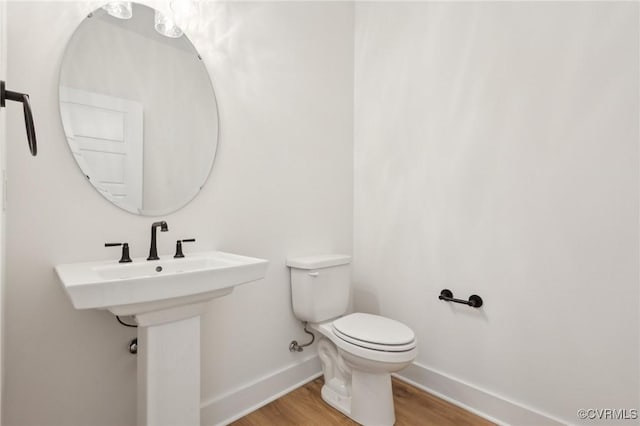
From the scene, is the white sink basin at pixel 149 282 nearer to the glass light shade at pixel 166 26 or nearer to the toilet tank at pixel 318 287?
the toilet tank at pixel 318 287

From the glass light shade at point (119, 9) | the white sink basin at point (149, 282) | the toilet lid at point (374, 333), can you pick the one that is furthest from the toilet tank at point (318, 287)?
the glass light shade at point (119, 9)

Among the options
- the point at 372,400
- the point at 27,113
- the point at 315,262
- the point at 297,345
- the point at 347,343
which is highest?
the point at 27,113

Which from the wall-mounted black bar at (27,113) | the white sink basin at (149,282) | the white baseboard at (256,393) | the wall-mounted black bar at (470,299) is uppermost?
the wall-mounted black bar at (27,113)

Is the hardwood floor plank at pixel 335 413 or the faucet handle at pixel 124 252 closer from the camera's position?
the faucet handle at pixel 124 252

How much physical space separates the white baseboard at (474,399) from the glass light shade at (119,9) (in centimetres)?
227

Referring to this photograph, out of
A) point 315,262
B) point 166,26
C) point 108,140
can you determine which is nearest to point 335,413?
point 315,262

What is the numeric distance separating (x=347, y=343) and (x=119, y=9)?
172 centimetres

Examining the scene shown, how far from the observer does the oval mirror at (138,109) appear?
3.90 feet

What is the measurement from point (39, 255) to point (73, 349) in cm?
37

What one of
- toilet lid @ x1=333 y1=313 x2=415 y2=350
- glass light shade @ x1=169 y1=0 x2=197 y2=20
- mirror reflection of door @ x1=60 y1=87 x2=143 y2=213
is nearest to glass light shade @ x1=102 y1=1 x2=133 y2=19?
glass light shade @ x1=169 y1=0 x2=197 y2=20

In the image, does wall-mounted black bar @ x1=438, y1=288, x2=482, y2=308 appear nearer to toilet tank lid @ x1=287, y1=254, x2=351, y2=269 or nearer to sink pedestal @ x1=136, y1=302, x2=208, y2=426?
toilet tank lid @ x1=287, y1=254, x2=351, y2=269

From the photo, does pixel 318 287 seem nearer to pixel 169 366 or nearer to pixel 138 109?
pixel 169 366

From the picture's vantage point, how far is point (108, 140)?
125 cm

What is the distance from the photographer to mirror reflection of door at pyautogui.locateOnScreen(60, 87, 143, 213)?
1166 millimetres
